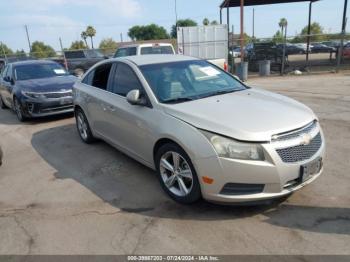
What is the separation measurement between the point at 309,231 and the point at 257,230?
49 centimetres

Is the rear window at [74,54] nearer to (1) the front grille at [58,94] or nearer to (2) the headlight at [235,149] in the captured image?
(1) the front grille at [58,94]

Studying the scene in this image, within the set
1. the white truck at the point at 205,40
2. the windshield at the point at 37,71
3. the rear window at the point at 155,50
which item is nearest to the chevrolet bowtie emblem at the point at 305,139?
the windshield at the point at 37,71

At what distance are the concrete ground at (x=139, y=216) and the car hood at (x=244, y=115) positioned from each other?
918 millimetres

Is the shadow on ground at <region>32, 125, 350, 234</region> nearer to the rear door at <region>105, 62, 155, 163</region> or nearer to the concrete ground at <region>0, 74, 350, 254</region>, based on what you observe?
the concrete ground at <region>0, 74, 350, 254</region>

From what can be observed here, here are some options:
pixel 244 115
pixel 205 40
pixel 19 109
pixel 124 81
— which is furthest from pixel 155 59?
pixel 205 40

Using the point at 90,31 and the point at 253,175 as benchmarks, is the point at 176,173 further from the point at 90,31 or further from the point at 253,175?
the point at 90,31

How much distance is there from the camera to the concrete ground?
2992mm

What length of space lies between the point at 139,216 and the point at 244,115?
5.26 ft

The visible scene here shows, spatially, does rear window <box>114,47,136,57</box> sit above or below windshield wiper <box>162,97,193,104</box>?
above

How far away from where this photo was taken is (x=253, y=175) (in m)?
3.04

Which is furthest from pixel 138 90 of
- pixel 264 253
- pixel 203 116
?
pixel 264 253

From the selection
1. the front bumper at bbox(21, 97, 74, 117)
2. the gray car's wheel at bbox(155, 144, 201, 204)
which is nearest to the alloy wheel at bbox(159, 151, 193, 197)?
the gray car's wheel at bbox(155, 144, 201, 204)

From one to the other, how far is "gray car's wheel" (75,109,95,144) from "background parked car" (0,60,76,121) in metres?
2.18

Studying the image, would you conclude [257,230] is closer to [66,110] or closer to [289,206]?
[289,206]
